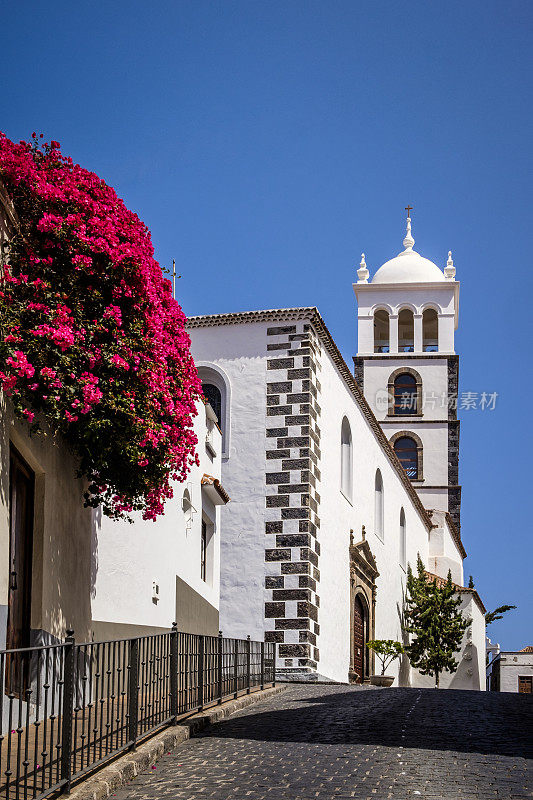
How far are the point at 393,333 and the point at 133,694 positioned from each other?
39655 millimetres

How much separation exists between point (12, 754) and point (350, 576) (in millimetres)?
19699

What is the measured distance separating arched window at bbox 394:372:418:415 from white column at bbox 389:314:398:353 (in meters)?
1.28

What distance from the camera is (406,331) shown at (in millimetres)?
49781

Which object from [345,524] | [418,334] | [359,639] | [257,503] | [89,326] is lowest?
[359,639]

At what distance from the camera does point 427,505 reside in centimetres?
4675

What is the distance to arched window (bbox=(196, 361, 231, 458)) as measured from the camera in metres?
23.3

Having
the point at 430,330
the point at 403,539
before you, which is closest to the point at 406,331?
the point at 430,330

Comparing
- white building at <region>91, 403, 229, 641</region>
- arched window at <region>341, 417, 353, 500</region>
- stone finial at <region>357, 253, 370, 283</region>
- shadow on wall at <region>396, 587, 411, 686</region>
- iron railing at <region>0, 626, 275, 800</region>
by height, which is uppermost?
stone finial at <region>357, 253, 370, 283</region>

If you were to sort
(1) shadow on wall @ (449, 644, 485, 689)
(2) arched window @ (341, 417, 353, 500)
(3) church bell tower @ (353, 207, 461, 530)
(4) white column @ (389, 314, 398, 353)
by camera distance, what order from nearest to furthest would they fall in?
(2) arched window @ (341, 417, 353, 500) < (1) shadow on wall @ (449, 644, 485, 689) < (3) church bell tower @ (353, 207, 461, 530) < (4) white column @ (389, 314, 398, 353)

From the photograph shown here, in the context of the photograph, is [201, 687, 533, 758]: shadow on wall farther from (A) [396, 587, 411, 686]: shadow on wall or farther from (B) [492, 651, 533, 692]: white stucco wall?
(B) [492, 651, 533, 692]: white stucco wall

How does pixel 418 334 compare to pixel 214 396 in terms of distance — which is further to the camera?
pixel 418 334

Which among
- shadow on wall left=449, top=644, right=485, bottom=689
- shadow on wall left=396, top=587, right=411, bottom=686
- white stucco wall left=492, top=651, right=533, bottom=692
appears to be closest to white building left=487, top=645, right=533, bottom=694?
white stucco wall left=492, top=651, right=533, bottom=692

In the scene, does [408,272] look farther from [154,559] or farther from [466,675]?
[154,559]

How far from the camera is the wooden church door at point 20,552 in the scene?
10.8 metres
